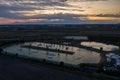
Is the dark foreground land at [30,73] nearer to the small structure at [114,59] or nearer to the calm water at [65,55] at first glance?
the calm water at [65,55]

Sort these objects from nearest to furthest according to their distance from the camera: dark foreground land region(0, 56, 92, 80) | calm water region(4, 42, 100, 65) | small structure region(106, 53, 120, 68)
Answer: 1. dark foreground land region(0, 56, 92, 80)
2. small structure region(106, 53, 120, 68)
3. calm water region(4, 42, 100, 65)

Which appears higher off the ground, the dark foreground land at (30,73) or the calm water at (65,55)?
the dark foreground land at (30,73)

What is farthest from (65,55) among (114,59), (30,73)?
(30,73)

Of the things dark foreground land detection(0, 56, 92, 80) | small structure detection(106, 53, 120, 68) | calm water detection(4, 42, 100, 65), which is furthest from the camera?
calm water detection(4, 42, 100, 65)

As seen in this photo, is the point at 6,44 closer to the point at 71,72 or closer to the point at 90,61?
the point at 90,61

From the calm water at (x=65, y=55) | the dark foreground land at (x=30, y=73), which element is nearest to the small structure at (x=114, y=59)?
the calm water at (x=65, y=55)

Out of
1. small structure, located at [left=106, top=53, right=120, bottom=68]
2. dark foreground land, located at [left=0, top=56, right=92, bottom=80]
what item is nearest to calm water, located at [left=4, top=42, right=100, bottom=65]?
small structure, located at [left=106, top=53, right=120, bottom=68]

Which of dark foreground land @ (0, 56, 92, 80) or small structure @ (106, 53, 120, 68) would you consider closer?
dark foreground land @ (0, 56, 92, 80)

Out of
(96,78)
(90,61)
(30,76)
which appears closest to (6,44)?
(90,61)

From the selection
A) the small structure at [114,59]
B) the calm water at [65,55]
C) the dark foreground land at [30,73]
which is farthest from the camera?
the calm water at [65,55]

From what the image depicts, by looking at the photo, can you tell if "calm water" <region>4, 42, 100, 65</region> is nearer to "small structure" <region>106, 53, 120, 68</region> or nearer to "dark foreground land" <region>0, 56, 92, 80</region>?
"small structure" <region>106, 53, 120, 68</region>

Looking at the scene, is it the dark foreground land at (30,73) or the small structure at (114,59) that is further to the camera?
the small structure at (114,59)

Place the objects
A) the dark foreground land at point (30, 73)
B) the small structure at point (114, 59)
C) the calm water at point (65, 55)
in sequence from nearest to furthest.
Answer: the dark foreground land at point (30, 73) < the small structure at point (114, 59) < the calm water at point (65, 55)
